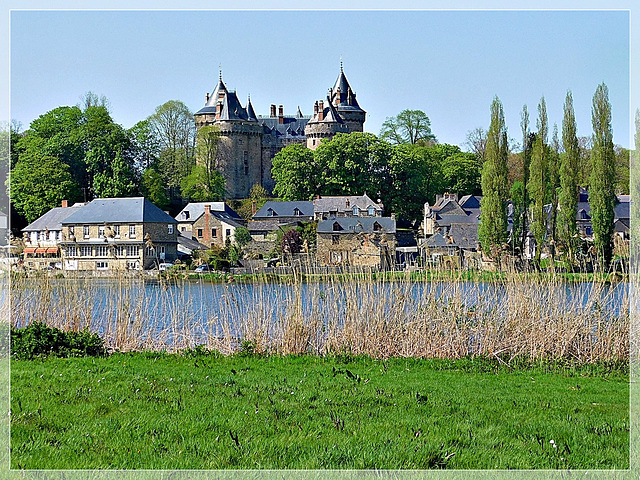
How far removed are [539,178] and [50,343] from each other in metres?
23.2

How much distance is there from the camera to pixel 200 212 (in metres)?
43.8

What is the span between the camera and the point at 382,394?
232 inches

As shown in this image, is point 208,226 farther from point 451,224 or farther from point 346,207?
point 451,224

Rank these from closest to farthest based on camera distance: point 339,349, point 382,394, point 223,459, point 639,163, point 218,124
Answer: point 223,459 → point 382,394 → point 339,349 → point 639,163 → point 218,124

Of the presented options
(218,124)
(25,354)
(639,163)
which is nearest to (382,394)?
(25,354)

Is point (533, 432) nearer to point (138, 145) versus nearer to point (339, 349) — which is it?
point (339, 349)

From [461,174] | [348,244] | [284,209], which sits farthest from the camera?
[461,174]

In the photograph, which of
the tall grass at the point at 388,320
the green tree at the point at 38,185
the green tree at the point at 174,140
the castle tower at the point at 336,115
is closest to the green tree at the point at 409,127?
the castle tower at the point at 336,115

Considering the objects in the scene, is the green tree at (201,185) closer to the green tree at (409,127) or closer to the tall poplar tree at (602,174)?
the green tree at (409,127)

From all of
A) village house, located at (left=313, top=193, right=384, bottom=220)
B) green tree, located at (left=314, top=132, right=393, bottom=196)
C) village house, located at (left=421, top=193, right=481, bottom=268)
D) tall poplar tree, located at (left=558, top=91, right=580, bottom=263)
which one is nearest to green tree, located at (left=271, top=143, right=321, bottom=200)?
green tree, located at (left=314, top=132, right=393, bottom=196)

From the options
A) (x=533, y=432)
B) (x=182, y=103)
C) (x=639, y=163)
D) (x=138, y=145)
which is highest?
(x=182, y=103)

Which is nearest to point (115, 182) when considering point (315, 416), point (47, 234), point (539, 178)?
point (47, 234)

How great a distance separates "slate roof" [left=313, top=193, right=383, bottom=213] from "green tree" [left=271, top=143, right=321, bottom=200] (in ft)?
9.35

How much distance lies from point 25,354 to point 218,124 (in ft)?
165
